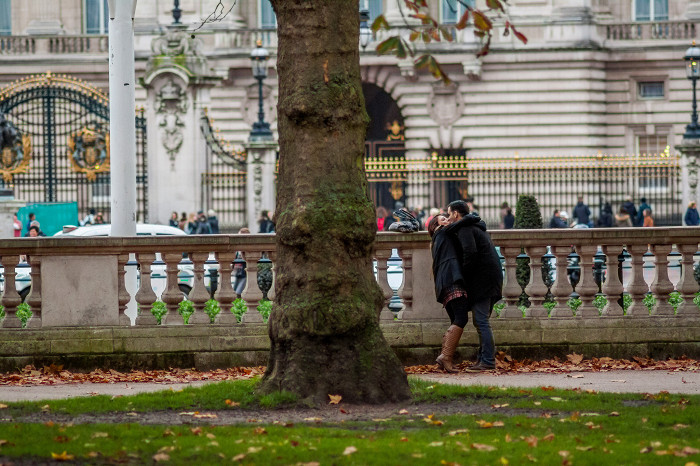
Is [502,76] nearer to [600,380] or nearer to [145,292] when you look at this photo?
[145,292]

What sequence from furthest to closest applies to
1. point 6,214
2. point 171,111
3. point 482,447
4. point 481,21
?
point 171,111 → point 6,214 → point 481,21 → point 482,447

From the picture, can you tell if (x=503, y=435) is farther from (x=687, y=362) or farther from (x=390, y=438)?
(x=687, y=362)

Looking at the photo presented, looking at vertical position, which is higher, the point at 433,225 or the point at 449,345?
the point at 433,225

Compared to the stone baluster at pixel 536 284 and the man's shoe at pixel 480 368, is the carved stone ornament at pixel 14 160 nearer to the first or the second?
the stone baluster at pixel 536 284

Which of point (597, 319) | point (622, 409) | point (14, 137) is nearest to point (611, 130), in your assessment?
point (14, 137)

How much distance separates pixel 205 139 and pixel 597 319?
1682 centimetres

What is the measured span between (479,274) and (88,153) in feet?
64.1

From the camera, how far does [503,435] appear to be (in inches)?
332

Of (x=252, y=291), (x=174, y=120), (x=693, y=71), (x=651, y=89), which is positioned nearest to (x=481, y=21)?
(x=252, y=291)

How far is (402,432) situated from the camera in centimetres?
856

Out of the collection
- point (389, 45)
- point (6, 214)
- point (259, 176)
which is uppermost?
point (389, 45)

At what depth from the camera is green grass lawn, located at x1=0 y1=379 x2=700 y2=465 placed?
305 inches

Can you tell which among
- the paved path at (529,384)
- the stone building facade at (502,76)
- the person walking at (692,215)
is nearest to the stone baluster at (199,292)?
the paved path at (529,384)

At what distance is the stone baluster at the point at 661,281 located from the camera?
41.5 feet
